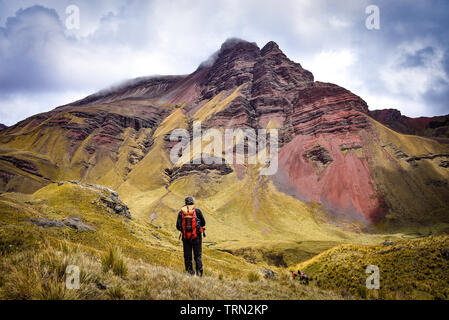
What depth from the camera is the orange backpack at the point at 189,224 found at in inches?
307

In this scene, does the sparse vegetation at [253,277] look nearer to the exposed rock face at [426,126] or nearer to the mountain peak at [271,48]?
the exposed rock face at [426,126]

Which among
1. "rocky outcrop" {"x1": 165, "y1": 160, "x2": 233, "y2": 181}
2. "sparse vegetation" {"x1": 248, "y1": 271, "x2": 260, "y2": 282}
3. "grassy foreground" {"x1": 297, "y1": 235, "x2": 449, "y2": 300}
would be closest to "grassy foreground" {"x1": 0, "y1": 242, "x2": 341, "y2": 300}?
"sparse vegetation" {"x1": 248, "y1": 271, "x2": 260, "y2": 282}

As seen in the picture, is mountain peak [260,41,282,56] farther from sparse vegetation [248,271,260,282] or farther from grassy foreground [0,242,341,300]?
grassy foreground [0,242,341,300]

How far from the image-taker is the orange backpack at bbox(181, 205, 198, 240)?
25.6ft

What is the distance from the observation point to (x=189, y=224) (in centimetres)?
787

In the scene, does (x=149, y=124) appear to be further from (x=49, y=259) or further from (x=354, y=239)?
(x=49, y=259)

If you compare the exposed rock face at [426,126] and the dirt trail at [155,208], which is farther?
the exposed rock face at [426,126]

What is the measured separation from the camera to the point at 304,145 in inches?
4136

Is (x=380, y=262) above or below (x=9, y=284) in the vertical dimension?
below

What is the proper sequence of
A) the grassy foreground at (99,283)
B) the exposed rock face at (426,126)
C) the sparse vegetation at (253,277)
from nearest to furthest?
1. the grassy foreground at (99,283)
2. the sparse vegetation at (253,277)
3. the exposed rock face at (426,126)

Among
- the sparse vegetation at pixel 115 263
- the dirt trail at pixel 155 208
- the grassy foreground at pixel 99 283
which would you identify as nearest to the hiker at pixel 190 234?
the grassy foreground at pixel 99 283
